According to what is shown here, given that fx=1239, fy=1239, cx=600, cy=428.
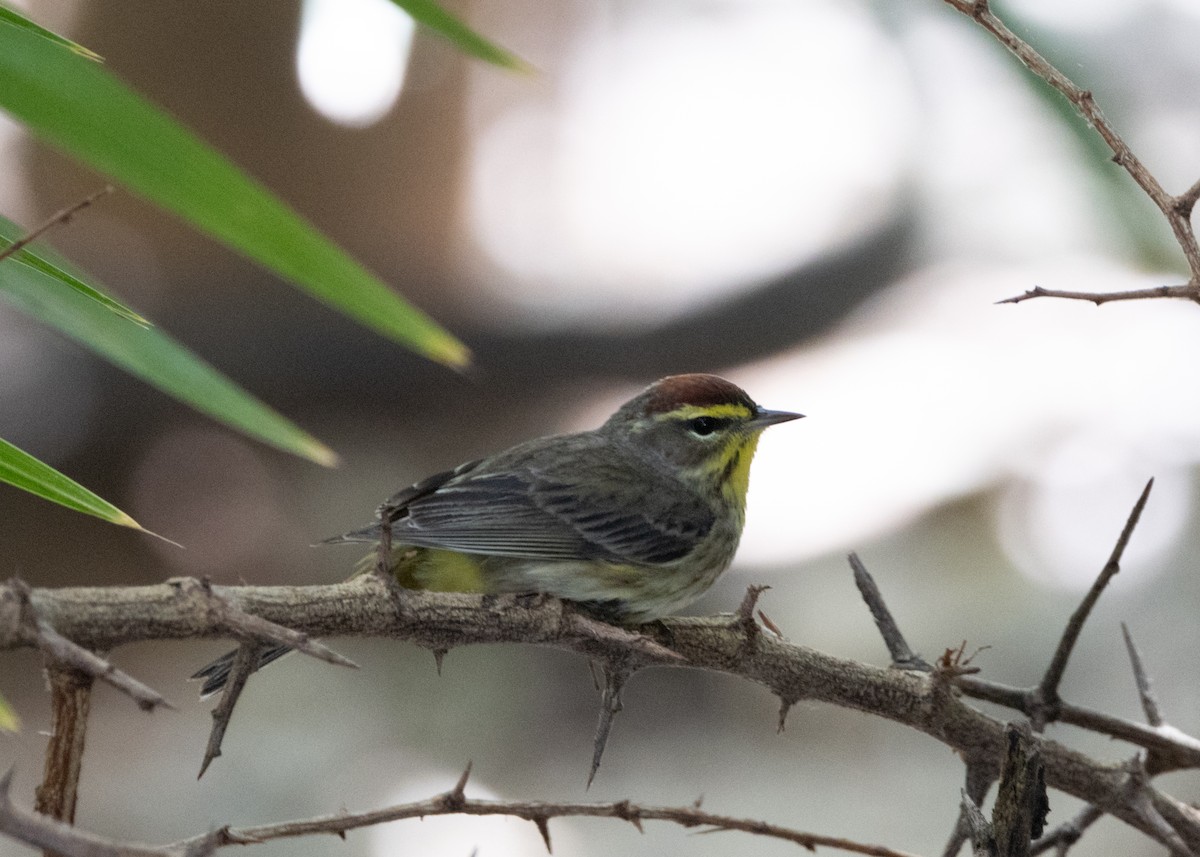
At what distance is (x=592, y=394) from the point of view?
6336 mm

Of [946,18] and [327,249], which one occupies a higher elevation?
[946,18]

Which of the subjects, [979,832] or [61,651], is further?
[979,832]

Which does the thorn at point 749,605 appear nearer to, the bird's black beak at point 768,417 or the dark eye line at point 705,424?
the bird's black beak at point 768,417

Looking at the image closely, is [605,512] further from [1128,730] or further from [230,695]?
[230,695]

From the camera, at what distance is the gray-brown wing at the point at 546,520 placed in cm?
207

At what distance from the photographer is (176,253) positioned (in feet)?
20.9

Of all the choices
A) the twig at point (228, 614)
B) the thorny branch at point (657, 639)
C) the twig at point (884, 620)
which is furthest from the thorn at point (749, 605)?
the twig at point (228, 614)

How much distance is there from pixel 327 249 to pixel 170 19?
522 cm

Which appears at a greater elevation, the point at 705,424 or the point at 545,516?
the point at 705,424

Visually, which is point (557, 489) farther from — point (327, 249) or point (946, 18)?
point (946, 18)

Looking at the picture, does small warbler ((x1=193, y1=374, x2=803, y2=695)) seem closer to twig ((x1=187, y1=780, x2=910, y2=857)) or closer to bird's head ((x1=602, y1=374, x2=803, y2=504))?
bird's head ((x1=602, y1=374, x2=803, y2=504))

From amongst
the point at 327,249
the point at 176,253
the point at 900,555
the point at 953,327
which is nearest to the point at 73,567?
the point at 176,253

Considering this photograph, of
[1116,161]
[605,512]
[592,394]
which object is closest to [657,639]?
[605,512]

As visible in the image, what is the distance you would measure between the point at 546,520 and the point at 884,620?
80 cm
